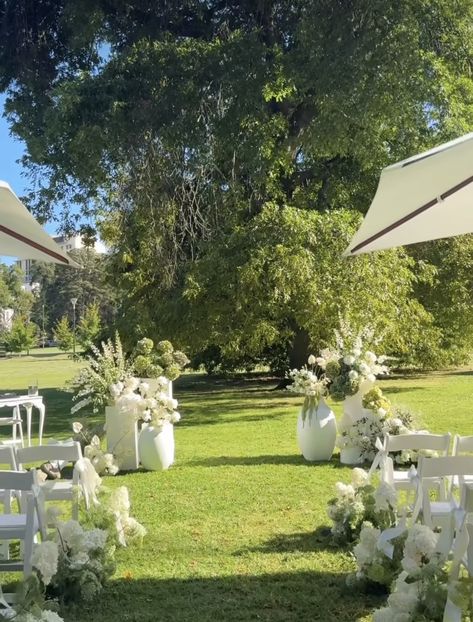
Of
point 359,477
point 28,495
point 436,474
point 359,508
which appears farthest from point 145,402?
point 436,474

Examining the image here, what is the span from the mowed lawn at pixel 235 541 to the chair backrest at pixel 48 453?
3.01ft

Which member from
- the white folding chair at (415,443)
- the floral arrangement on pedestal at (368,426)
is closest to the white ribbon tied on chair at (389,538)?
the white folding chair at (415,443)

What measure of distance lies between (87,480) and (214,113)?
12847 millimetres

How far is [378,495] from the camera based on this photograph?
5.01 m

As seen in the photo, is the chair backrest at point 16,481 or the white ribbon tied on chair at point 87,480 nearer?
the chair backrest at point 16,481

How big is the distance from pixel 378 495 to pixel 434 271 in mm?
16730

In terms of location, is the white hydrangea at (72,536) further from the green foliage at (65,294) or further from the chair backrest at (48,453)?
the green foliage at (65,294)

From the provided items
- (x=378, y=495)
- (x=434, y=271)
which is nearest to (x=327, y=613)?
(x=378, y=495)

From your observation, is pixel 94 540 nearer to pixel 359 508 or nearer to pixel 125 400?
pixel 359 508

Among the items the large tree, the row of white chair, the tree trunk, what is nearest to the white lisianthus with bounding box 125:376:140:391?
the row of white chair

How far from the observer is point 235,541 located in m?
6.21

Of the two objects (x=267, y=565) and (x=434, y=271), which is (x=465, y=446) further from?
(x=434, y=271)

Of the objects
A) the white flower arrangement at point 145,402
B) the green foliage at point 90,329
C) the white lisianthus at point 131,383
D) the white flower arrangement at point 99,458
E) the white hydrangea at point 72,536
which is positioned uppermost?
the green foliage at point 90,329

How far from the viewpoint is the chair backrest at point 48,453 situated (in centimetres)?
513
